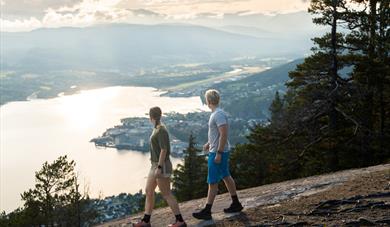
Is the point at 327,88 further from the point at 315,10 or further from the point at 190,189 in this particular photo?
the point at 190,189

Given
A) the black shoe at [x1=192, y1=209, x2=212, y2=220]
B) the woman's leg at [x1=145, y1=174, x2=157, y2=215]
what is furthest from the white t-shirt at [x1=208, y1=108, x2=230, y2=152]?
the black shoe at [x1=192, y1=209, x2=212, y2=220]

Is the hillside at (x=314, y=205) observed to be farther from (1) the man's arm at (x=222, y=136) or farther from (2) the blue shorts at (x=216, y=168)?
(1) the man's arm at (x=222, y=136)

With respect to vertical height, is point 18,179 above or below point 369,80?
below

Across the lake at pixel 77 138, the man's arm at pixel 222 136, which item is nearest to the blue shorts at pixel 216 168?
the man's arm at pixel 222 136

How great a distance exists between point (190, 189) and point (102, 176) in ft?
154

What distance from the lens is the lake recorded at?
74.1 m

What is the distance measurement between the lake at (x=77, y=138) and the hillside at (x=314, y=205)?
75.2 ft

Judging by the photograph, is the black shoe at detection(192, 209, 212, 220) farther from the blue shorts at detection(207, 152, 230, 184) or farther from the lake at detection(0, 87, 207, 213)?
the lake at detection(0, 87, 207, 213)

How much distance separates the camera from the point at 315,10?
19.2 metres

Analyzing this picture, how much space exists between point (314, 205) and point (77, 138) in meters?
110

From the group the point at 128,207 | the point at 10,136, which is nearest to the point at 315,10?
the point at 128,207

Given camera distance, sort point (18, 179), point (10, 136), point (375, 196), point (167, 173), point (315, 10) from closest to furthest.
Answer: point (167, 173) → point (375, 196) → point (315, 10) → point (18, 179) → point (10, 136)

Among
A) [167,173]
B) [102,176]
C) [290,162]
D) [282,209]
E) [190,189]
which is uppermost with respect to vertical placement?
[167,173]

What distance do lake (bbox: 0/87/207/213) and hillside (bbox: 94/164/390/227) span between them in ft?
75.2
